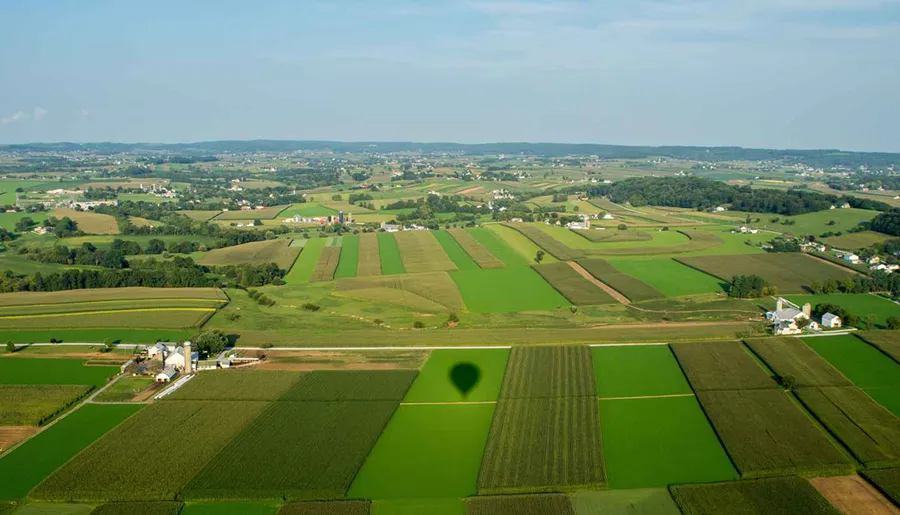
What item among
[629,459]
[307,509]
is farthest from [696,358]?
[307,509]

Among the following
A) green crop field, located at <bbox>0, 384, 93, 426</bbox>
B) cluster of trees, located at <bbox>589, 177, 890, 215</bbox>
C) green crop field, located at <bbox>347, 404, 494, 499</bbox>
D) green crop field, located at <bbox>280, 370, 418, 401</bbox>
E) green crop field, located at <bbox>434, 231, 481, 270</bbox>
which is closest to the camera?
green crop field, located at <bbox>347, 404, 494, 499</bbox>

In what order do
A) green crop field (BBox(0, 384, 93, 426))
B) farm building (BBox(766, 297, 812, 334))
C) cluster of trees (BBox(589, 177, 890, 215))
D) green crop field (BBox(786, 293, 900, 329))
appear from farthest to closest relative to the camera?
cluster of trees (BBox(589, 177, 890, 215)) < green crop field (BBox(786, 293, 900, 329)) < farm building (BBox(766, 297, 812, 334)) < green crop field (BBox(0, 384, 93, 426))

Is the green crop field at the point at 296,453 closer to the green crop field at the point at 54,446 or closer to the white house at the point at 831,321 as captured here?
the green crop field at the point at 54,446

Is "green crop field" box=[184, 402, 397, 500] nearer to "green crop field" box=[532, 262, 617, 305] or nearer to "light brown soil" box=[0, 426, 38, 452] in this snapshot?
"light brown soil" box=[0, 426, 38, 452]

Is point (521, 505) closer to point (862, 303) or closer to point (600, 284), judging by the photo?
point (600, 284)

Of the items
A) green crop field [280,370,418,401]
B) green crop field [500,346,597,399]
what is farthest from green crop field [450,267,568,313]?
green crop field [280,370,418,401]

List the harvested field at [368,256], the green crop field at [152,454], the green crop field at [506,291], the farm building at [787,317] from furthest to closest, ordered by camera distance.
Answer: the harvested field at [368,256] < the green crop field at [506,291] < the farm building at [787,317] < the green crop field at [152,454]

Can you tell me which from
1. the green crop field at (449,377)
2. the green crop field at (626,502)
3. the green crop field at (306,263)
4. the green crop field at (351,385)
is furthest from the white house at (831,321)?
the green crop field at (306,263)
